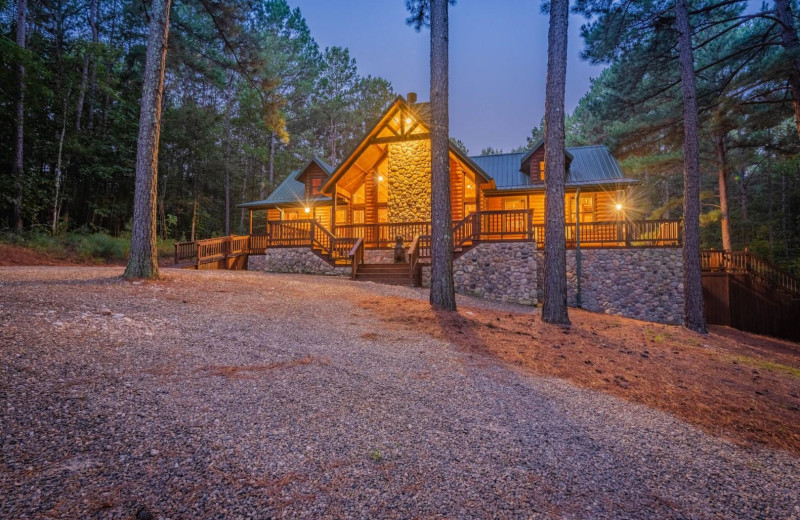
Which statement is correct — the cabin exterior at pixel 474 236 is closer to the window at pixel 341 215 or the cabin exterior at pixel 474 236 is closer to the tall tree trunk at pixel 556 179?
the window at pixel 341 215

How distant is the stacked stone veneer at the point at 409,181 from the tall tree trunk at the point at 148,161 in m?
9.93

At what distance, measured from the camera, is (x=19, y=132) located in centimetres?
1495

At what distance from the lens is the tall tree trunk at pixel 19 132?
14594mm

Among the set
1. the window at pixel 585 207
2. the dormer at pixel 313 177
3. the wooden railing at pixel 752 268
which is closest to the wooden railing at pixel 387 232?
the dormer at pixel 313 177

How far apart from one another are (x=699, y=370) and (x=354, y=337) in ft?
16.2

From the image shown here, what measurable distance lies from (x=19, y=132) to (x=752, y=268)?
30.3 meters

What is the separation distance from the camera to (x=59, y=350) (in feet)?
10.8

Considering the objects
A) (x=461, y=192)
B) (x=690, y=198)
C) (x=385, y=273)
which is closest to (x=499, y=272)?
(x=385, y=273)

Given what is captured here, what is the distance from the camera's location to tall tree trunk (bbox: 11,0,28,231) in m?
14.6

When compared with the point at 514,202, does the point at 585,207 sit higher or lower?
lower

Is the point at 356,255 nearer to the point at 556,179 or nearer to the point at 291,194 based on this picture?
the point at 556,179

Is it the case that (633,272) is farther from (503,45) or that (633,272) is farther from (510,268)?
(503,45)

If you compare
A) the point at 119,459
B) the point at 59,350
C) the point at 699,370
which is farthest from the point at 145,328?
the point at 699,370

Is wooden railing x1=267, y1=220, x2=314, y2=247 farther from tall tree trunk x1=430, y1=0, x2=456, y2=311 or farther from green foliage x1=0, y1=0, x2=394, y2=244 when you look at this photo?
tall tree trunk x1=430, y1=0, x2=456, y2=311
